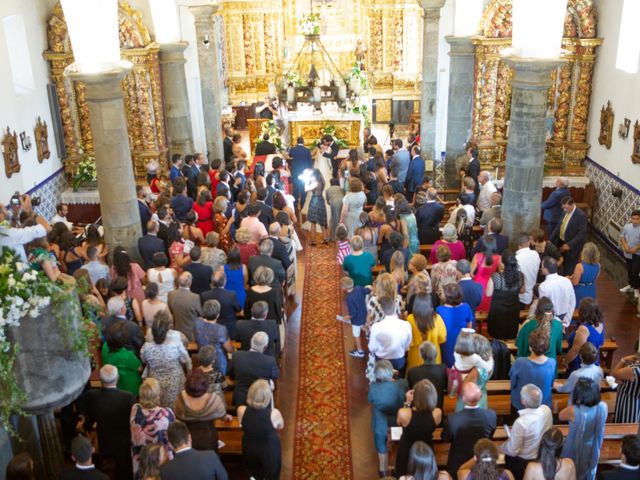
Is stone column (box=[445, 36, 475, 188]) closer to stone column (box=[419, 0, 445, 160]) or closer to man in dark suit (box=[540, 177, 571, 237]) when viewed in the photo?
stone column (box=[419, 0, 445, 160])

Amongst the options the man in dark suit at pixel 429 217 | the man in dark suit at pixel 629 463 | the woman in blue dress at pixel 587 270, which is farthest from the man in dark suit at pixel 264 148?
the man in dark suit at pixel 629 463

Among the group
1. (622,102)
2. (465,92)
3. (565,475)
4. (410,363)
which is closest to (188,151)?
(465,92)

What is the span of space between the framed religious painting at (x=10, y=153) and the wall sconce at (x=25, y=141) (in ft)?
0.92

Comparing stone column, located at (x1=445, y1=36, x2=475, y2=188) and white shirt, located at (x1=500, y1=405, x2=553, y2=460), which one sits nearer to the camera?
white shirt, located at (x1=500, y1=405, x2=553, y2=460)

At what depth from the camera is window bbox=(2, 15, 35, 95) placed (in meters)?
13.2

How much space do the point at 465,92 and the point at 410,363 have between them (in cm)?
928

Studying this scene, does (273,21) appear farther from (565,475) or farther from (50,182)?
(565,475)

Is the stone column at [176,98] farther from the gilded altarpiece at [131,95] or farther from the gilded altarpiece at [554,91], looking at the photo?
the gilded altarpiece at [554,91]

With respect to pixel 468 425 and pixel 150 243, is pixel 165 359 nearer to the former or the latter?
pixel 468 425

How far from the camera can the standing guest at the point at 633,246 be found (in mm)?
10750

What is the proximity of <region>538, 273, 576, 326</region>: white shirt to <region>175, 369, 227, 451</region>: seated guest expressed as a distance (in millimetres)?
3911

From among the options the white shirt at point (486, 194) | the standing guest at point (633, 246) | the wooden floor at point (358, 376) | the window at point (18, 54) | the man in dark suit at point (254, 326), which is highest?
the window at point (18, 54)

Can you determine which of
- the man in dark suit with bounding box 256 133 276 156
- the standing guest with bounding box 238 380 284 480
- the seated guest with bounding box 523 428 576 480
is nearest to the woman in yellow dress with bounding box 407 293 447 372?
the standing guest with bounding box 238 380 284 480

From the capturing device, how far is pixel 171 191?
41.1 ft
